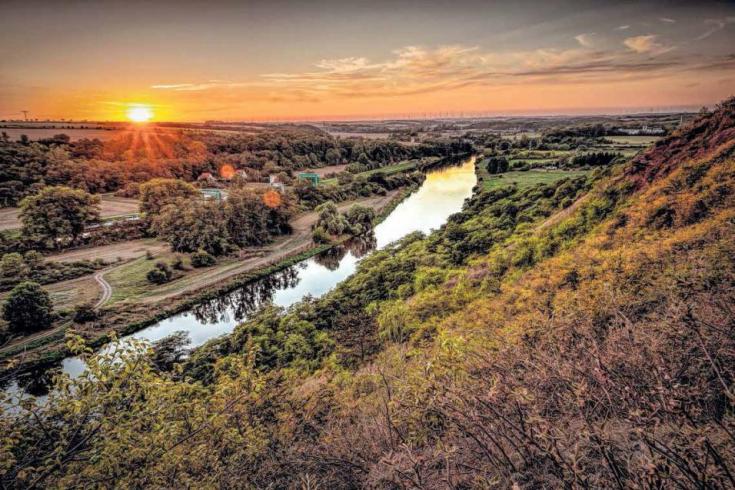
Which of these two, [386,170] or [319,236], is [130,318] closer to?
[319,236]

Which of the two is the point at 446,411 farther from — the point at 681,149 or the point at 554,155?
the point at 554,155

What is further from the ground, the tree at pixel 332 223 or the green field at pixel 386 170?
the green field at pixel 386 170

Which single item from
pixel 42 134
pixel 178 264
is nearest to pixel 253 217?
pixel 178 264

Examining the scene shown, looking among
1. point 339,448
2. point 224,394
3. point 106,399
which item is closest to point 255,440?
point 224,394

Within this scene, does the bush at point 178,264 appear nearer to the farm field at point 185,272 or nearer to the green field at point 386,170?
the farm field at point 185,272

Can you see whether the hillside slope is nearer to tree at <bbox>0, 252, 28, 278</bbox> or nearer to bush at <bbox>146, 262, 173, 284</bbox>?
bush at <bbox>146, 262, 173, 284</bbox>

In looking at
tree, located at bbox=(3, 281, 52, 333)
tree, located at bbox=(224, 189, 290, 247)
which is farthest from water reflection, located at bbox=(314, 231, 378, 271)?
tree, located at bbox=(3, 281, 52, 333)

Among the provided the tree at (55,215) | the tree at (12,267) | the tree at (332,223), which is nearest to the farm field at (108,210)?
the tree at (55,215)
